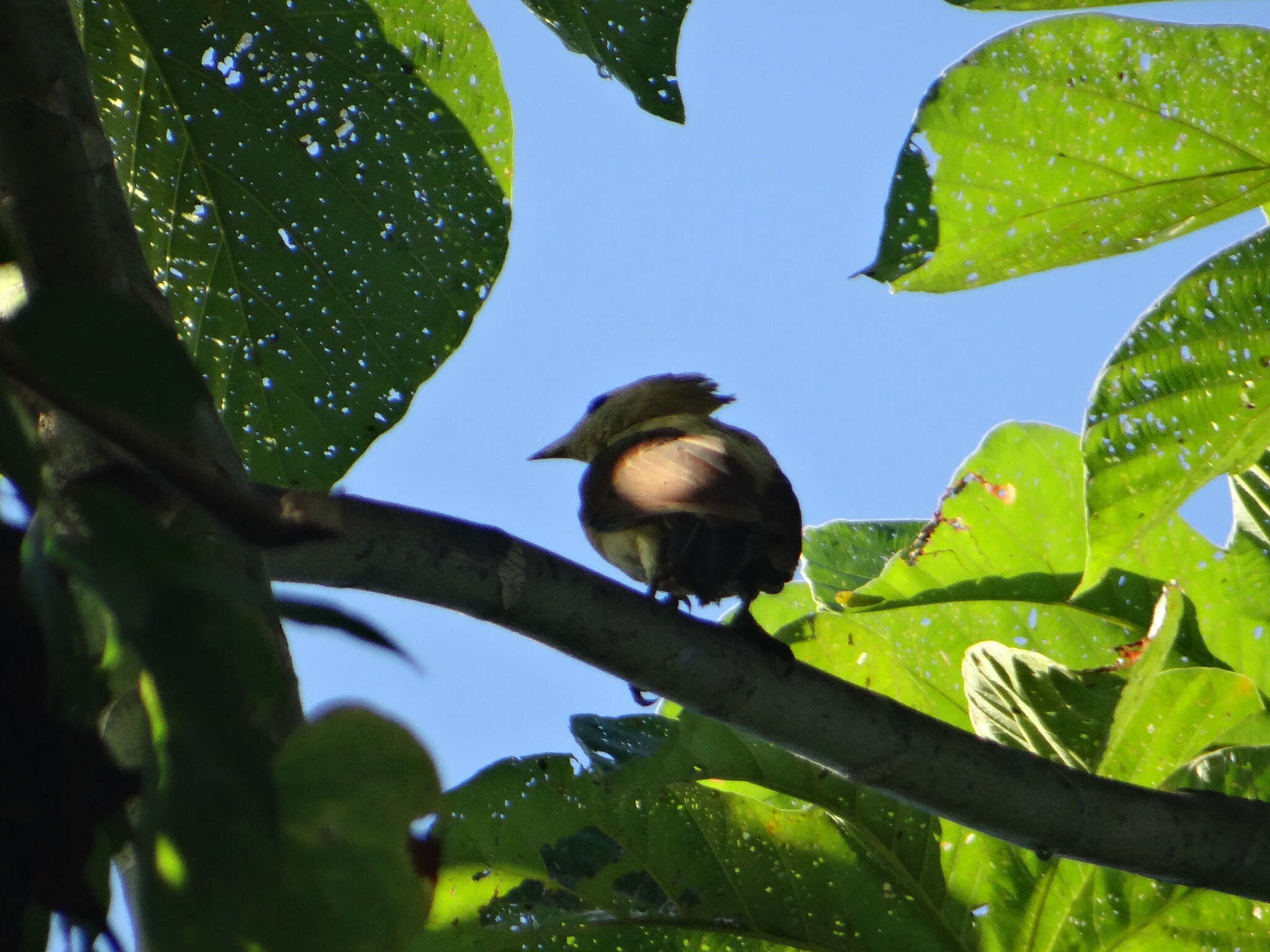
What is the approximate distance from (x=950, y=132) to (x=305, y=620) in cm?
224

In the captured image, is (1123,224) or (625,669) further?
(1123,224)

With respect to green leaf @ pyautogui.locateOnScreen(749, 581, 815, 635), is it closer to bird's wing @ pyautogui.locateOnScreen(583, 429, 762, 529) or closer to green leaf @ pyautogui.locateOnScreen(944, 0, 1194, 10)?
bird's wing @ pyautogui.locateOnScreen(583, 429, 762, 529)

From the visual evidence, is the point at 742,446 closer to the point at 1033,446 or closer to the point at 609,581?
the point at 1033,446

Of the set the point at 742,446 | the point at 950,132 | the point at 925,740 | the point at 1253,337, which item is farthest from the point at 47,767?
the point at 742,446

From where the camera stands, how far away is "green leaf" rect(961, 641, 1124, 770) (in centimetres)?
249

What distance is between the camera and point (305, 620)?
1.52ft

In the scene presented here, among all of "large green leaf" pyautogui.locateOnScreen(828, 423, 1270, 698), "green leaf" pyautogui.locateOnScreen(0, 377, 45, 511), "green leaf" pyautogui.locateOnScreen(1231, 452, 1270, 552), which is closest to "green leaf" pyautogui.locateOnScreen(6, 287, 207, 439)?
"green leaf" pyautogui.locateOnScreen(0, 377, 45, 511)

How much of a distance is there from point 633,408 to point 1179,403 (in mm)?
2176

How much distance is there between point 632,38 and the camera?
6.10 feet

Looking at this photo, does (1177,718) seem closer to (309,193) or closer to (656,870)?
(656,870)

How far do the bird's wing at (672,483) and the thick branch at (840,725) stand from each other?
0.75 m

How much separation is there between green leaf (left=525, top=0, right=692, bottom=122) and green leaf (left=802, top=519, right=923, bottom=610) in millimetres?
2155

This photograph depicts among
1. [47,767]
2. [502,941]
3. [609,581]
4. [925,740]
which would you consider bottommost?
[47,767]

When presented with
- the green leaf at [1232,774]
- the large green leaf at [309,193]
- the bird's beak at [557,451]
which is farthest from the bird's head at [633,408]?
the green leaf at [1232,774]
